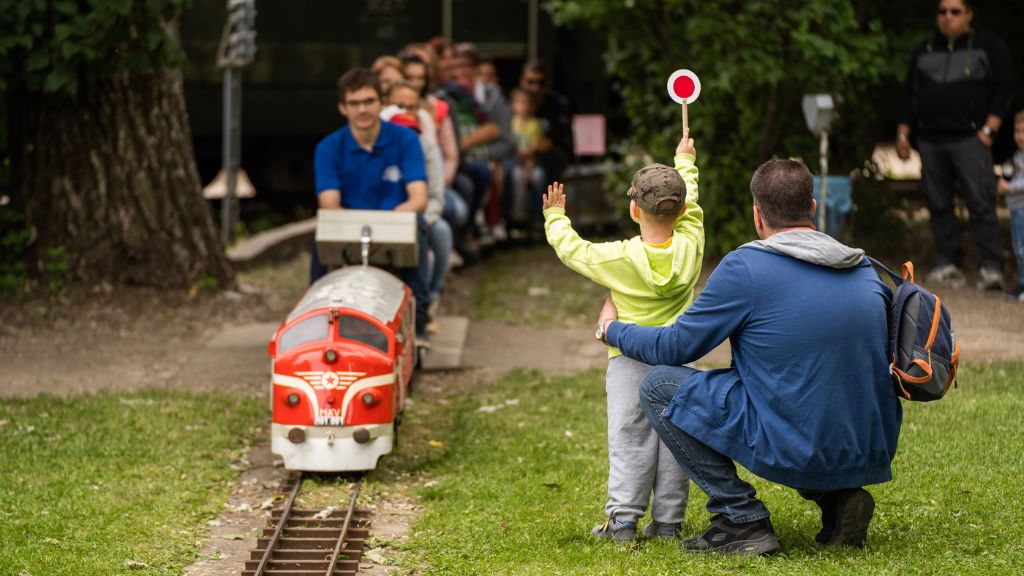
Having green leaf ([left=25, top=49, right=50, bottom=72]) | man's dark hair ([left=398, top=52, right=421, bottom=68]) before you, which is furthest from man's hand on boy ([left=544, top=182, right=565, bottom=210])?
green leaf ([left=25, top=49, right=50, bottom=72])

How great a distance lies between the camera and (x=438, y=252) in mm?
10516

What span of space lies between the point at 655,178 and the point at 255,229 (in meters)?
12.6

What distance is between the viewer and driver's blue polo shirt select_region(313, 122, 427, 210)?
869 centimetres

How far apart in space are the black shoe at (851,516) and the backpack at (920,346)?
1.53ft

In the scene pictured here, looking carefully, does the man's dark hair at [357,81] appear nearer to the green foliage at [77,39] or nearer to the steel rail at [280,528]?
the steel rail at [280,528]

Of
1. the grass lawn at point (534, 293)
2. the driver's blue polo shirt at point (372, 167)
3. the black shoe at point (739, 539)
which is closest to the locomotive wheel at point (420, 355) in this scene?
the driver's blue polo shirt at point (372, 167)

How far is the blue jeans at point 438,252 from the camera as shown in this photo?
10445 millimetres

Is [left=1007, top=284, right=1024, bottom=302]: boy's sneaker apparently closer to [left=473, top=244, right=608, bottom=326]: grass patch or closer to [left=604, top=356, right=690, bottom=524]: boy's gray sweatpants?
[left=473, top=244, right=608, bottom=326]: grass patch

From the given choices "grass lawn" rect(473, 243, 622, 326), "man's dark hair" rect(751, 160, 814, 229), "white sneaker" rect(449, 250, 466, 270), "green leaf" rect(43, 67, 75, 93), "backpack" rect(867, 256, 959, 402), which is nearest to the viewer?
"backpack" rect(867, 256, 959, 402)

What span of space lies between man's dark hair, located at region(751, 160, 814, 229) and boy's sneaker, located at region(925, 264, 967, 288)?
23.1ft

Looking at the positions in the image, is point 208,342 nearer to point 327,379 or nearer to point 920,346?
point 327,379

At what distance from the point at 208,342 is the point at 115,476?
3557 millimetres

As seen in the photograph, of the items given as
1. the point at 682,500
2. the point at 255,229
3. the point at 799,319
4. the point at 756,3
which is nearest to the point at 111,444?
the point at 682,500

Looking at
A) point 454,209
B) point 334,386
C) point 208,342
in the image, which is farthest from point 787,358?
point 454,209
